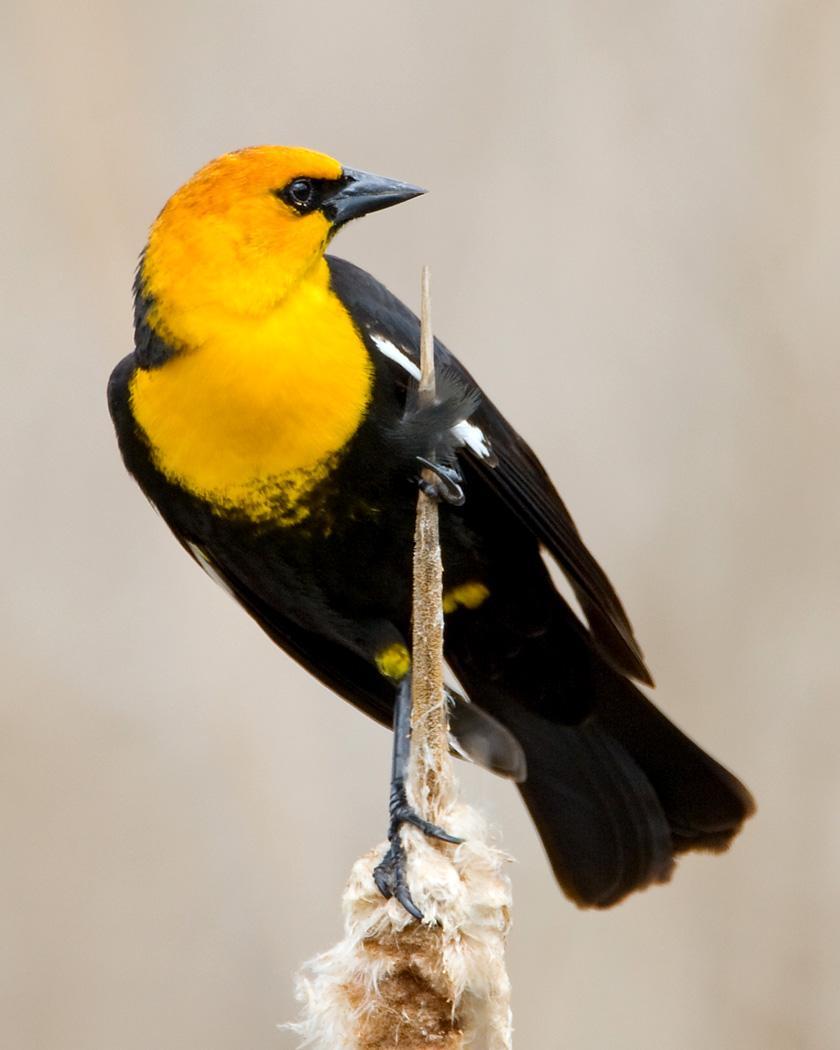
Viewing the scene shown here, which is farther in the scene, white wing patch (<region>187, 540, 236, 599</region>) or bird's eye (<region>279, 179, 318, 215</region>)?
white wing patch (<region>187, 540, 236, 599</region>)

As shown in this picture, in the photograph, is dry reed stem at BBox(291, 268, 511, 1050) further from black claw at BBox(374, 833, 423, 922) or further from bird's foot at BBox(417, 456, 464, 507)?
bird's foot at BBox(417, 456, 464, 507)

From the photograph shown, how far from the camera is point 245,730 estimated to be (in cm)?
217

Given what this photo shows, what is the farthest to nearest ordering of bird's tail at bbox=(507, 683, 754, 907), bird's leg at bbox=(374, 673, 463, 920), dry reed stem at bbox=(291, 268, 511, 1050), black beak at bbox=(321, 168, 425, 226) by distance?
bird's tail at bbox=(507, 683, 754, 907)
black beak at bbox=(321, 168, 425, 226)
bird's leg at bbox=(374, 673, 463, 920)
dry reed stem at bbox=(291, 268, 511, 1050)

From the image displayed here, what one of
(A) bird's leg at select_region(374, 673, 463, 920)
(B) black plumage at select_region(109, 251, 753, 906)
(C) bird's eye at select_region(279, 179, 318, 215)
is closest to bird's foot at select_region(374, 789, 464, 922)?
(A) bird's leg at select_region(374, 673, 463, 920)

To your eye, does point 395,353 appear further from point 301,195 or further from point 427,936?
point 427,936

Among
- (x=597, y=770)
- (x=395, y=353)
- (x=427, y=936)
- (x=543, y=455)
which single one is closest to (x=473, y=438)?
(x=395, y=353)

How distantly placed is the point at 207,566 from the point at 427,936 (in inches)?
35.2

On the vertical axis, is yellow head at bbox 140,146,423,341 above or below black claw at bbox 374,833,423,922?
above

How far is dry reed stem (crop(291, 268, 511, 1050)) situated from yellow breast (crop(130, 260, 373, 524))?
312 mm

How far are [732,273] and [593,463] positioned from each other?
0.34m

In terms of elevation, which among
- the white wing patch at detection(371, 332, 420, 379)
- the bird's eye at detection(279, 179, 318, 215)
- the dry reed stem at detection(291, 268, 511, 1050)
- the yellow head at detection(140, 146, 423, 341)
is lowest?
the dry reed stem at detection(291, 268, 511, 1050)

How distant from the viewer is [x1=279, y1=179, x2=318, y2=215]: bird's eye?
182 cm

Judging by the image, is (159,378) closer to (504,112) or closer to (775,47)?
(504,112)

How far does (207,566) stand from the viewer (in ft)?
6.88
